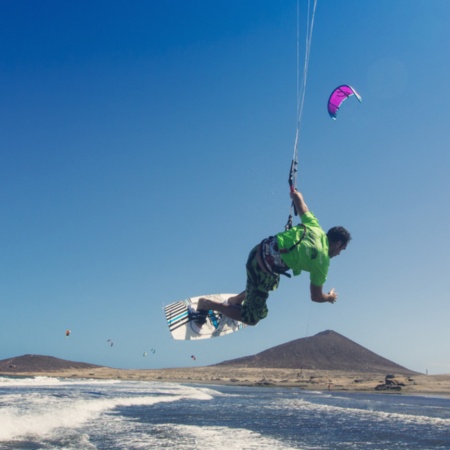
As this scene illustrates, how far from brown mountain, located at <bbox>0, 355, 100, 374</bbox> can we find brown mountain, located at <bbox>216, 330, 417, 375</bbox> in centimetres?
2960

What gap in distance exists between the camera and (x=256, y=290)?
629 cm

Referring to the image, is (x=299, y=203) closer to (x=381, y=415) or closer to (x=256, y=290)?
(x=256, y=290)

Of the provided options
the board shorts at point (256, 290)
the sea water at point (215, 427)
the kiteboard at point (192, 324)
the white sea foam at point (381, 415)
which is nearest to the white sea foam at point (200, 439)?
the sea water at point (215, 427)

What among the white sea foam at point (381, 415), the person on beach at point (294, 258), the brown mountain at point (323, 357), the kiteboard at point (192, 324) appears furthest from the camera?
the brown mountain at point (323, 357)

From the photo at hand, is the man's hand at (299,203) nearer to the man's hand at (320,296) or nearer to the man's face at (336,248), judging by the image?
the man's face at (336,248)

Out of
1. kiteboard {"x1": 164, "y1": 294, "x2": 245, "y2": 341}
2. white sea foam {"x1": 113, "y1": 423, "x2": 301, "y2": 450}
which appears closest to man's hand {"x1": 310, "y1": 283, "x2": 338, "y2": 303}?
kiteboard {"x1": 164, "y1": 294, "x2": 245, "y2": 341}

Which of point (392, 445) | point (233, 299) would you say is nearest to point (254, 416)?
point (392, 445)

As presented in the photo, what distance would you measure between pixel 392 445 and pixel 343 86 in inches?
278

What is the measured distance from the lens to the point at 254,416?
1371 cm

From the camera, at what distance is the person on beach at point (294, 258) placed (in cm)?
560

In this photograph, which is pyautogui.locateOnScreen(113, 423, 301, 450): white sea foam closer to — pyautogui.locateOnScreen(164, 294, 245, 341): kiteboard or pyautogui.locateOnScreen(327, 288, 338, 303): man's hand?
pyautogui.locateOnScreen(164, 294, 245, 341): kiteboard

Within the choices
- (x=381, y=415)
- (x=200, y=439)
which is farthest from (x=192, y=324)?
(x=381, y=415)

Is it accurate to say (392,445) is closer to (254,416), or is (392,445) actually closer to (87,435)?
(254,416)

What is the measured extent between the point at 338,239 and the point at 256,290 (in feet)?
4.26
